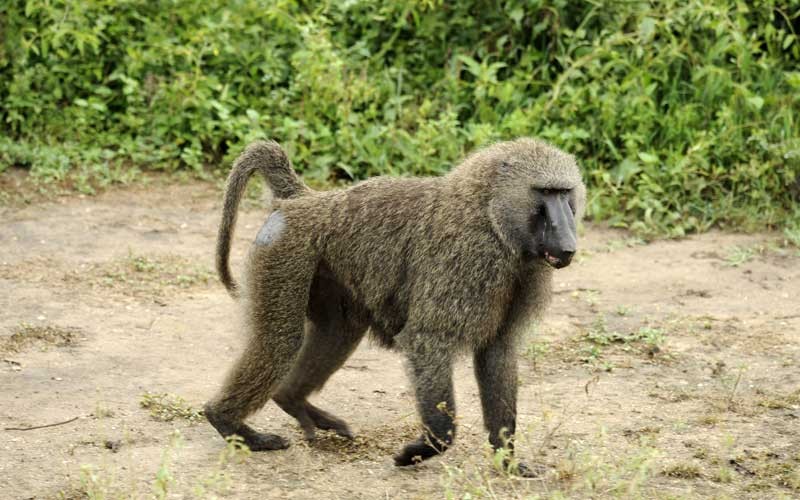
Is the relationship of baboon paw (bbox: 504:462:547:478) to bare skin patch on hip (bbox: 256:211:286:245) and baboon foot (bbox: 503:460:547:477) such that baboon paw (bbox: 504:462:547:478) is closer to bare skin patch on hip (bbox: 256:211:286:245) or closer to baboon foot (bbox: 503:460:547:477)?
baboon foot (bbox: 503:460:547:477)

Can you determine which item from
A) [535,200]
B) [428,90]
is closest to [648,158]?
[428,90]

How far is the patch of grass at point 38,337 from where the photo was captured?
5480 millimetres

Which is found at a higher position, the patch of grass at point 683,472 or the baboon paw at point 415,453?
the baboon paw at point 415,453

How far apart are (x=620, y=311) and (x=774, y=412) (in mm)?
1365

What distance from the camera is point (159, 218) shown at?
7488 millimetres

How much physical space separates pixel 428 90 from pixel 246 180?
409cm

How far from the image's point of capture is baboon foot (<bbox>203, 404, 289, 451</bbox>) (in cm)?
451

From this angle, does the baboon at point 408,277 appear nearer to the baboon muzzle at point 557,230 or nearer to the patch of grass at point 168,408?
the baboon muzzle at point 557,230

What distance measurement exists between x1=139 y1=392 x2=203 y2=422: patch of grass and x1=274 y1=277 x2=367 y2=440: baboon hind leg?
0.36 m

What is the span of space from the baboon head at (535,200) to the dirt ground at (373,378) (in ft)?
1.72

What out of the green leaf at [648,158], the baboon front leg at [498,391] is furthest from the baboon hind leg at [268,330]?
the green leaf at [648,158]

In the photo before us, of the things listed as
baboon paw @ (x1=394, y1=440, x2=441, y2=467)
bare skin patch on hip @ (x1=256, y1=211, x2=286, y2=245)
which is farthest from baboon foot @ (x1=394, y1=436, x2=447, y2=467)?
bare skin patch on hip @ (x1=256, y1=211, x2=286, y2=245)

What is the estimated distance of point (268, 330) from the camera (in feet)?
14.6

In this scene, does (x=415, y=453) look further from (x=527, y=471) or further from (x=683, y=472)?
(x=683, y=472)
